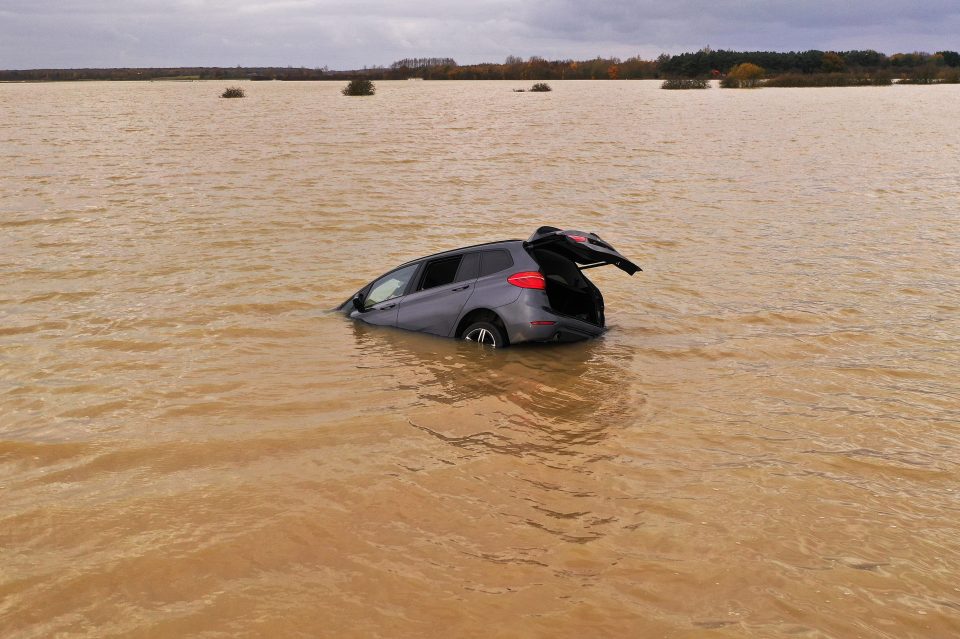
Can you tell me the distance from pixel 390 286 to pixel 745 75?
114987 millimetres

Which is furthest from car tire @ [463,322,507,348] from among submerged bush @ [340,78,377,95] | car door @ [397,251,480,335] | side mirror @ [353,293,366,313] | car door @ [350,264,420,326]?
submerged bush @ [340,78,377,95]

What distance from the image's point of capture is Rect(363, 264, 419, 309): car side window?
12000mm

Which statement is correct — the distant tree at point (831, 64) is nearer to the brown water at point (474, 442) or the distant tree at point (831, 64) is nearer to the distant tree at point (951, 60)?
the distant tree at point (951, 60)

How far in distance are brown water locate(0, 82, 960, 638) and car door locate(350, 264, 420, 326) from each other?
1.16 ft

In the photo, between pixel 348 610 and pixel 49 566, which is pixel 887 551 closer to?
pixel 348 610

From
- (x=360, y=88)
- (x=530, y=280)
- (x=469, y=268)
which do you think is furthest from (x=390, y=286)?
(x=360, y=88)

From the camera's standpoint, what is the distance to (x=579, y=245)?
999cm

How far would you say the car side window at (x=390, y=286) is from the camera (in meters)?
12.0

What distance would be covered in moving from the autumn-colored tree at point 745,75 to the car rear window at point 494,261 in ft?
362

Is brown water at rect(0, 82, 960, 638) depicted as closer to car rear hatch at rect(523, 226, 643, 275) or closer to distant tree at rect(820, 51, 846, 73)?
car rear hatch at rect(523, 226, 643, 275)

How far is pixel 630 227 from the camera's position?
21.7 metres

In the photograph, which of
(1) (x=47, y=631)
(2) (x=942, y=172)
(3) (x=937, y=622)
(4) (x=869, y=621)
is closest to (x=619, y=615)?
(4) (x=869, y=621)

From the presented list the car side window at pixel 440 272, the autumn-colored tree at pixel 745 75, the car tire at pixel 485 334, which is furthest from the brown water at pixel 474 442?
the autumn-colored tree at pixel 745 75

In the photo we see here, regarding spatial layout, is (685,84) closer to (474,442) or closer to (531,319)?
(531,319)
